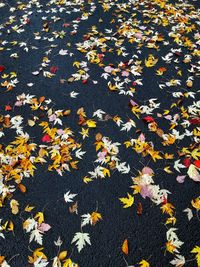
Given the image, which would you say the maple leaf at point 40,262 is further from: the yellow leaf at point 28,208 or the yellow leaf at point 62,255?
the yellow leaf at point 28,208

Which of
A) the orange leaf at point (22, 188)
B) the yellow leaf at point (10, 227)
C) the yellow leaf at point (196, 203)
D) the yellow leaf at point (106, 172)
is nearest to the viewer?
the yellow leaf at point (10, 227)

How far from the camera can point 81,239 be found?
2906mm

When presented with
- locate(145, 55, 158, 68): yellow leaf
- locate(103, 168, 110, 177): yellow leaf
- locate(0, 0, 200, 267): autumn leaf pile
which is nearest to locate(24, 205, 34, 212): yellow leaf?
locate(0, 0, 200, 267): autumn leaf pile

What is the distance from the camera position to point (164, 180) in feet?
11.1

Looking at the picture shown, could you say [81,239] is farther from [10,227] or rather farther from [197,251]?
[197,251]

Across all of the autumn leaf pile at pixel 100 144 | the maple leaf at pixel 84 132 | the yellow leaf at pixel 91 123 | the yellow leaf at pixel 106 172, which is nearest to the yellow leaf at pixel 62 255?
the autumn leaf pile at pixel 100 144

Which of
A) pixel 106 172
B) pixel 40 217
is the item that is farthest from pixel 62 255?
pixel 106 172

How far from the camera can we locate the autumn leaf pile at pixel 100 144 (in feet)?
9.49

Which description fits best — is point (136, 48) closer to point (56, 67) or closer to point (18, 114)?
point (56, 67)

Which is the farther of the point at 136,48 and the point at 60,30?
Result: the point at 60,30

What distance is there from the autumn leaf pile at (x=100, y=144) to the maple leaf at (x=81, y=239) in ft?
0.03

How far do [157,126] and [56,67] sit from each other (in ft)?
7.73

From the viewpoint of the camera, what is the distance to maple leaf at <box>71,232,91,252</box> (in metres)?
2.87

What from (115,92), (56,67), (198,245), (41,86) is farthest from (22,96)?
(198,245)
